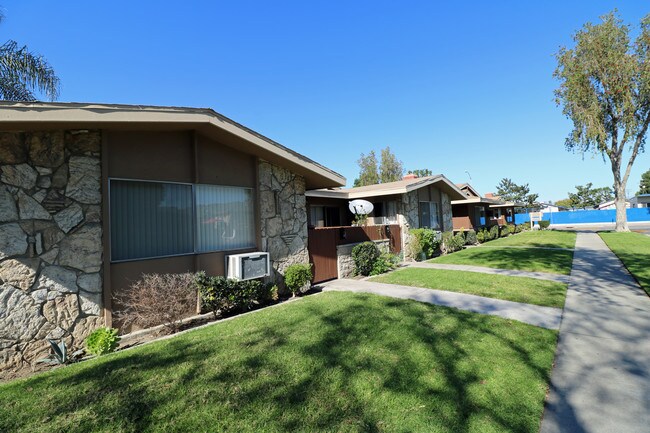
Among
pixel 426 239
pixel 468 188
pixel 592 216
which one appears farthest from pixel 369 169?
pixel 592 216

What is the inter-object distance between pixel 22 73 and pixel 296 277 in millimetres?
10785

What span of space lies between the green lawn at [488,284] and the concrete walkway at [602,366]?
0.47 metres

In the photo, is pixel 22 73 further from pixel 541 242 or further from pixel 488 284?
pixel 541 242

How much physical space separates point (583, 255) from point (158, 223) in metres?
15.8

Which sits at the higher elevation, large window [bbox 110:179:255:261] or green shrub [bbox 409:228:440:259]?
large window [bbox 110:179:255:261]

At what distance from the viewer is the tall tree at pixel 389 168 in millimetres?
40531

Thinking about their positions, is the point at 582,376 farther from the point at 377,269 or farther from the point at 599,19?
the point at 599,19

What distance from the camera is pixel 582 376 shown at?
3.48 metres

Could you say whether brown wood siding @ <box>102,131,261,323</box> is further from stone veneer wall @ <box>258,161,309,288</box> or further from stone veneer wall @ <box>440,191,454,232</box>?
stone veneer wall @ <box>440,191,454,232</box>

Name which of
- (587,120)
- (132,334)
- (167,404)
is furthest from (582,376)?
(587,120)

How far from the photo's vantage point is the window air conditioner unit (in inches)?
254

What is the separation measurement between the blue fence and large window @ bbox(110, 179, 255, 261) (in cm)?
5624

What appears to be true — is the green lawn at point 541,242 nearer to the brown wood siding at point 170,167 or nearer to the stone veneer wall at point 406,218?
the stone veneer wall at point 406,218

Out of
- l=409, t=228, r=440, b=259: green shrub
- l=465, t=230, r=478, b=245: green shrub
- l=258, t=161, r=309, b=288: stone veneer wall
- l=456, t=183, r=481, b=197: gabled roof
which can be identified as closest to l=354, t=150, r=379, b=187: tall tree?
l=456, t=183, r=481, b=197: gabled roof
